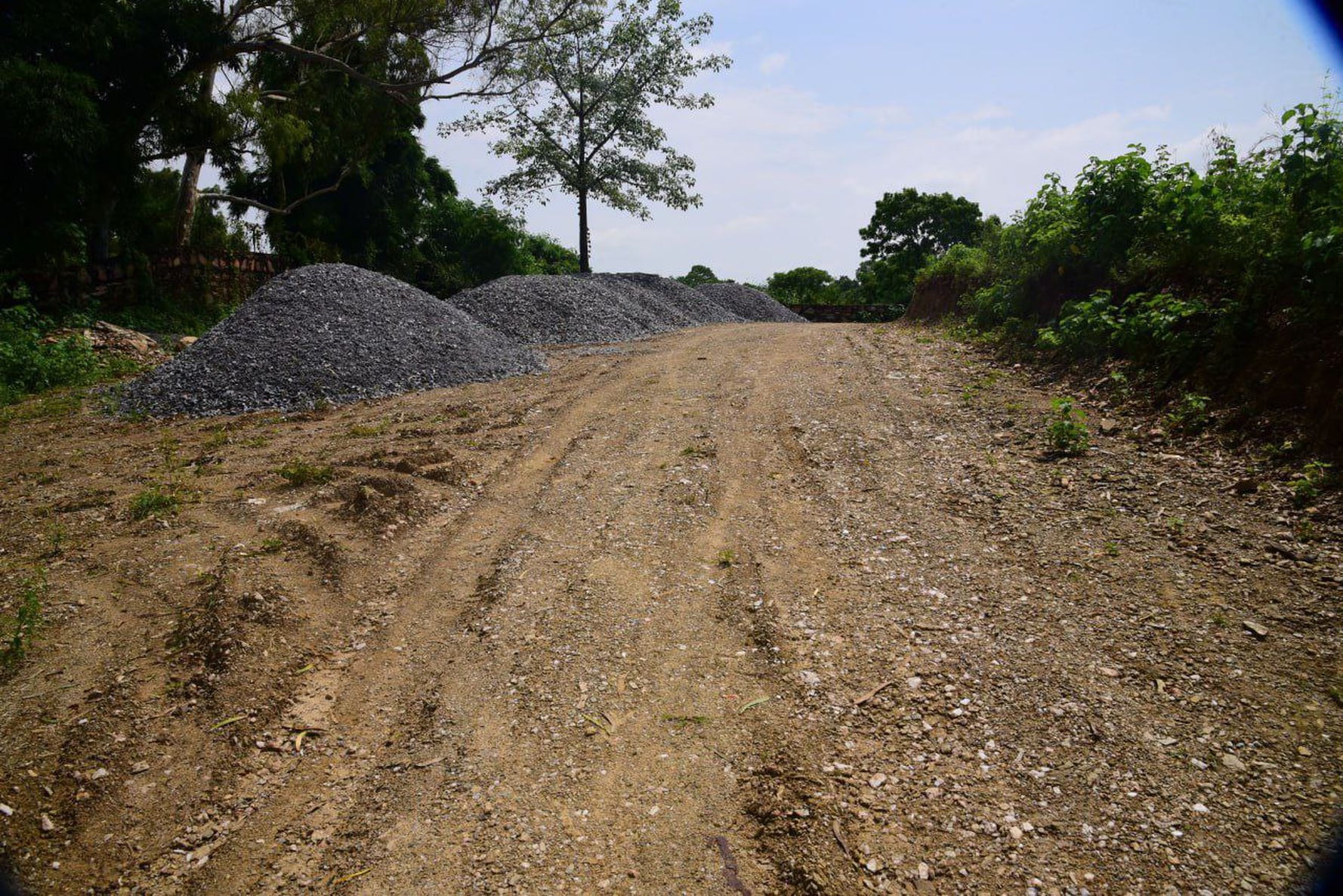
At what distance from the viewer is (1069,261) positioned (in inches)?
282

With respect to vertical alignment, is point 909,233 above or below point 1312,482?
above

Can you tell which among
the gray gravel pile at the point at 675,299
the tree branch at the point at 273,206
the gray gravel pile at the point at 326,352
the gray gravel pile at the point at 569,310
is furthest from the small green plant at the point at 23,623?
the tree branch at the point at 273,206

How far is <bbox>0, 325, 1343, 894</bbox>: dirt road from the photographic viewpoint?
81.1 inches

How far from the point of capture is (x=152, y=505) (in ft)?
14.7

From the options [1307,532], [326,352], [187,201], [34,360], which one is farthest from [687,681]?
[187,201]

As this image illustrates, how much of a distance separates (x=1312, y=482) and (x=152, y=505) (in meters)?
6.90

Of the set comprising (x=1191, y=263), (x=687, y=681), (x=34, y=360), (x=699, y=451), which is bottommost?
(x=687, y=681)

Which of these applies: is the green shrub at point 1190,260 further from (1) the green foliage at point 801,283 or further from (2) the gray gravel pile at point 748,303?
(1) the green foliage at point 801,283

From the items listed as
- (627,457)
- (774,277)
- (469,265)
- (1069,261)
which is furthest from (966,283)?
(774,277)

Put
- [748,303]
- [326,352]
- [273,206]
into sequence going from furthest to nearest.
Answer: [748,303], [273,206], [326,352]

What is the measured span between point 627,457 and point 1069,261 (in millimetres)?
5333

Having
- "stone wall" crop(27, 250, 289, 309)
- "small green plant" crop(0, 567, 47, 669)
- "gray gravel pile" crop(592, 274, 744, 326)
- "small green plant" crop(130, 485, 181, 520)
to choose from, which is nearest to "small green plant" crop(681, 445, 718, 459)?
"small green plant" crop(130, 485, 181, 520)

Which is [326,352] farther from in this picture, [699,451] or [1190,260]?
[1190,260]

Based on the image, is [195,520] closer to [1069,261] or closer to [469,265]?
[1069,261]
